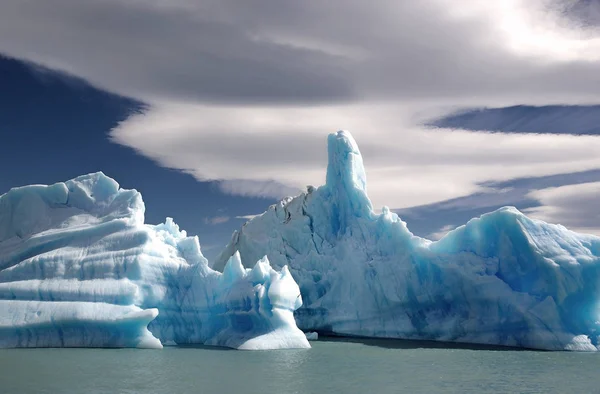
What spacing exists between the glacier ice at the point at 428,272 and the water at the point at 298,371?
2219mm

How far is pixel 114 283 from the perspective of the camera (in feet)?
69.4

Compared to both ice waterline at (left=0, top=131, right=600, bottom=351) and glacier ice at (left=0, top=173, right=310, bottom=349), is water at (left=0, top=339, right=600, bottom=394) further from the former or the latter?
ice waterline at (left=0, top=131, right=600, bottom=351)

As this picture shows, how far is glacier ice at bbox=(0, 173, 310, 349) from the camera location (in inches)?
798

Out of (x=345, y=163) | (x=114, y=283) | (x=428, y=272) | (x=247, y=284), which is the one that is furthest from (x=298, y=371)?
(x=345, y=163)

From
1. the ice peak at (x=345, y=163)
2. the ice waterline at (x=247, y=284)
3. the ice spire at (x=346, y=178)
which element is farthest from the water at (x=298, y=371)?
the ice peak at (x=345, y=163)

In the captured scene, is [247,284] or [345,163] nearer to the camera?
[247,284]

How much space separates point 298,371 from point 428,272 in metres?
10.8

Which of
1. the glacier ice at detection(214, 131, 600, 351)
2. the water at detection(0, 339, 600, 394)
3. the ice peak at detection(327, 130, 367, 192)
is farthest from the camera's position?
the ice peak at detection(327, 130, 367, 192)

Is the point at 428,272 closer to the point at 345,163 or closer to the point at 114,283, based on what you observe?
the point at 345,163

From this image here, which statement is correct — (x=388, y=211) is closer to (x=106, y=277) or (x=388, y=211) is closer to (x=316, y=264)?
(x=316, y=264)

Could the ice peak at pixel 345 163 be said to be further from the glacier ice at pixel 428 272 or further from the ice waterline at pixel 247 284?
the ice waterline at pixel 247 284

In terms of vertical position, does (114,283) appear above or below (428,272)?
above

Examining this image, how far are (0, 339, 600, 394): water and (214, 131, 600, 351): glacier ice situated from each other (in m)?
2.22

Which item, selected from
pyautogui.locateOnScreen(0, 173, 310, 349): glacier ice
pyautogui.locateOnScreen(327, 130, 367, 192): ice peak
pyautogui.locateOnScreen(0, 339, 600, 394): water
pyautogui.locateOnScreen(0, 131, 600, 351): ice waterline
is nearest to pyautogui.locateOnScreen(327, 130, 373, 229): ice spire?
pyautogui.locateOnScreen(327, 130, 367, 192): ice peak
